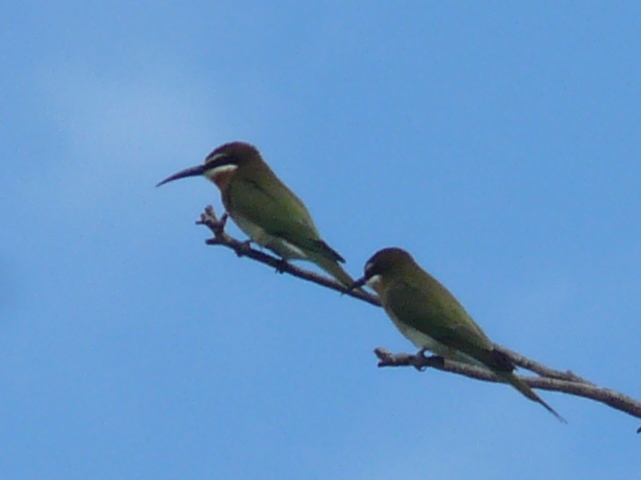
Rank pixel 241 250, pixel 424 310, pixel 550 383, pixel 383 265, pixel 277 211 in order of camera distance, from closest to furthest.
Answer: pixel 550 383
pixel 241 250
pixel 424 310
pixel 383 265
pixel 277 211

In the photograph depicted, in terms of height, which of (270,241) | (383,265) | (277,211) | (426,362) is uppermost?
(277,211)

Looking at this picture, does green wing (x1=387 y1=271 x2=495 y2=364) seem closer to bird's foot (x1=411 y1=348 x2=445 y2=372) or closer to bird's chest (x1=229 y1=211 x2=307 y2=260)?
bird's foot (x1=411 y1=348 x2=445 y2=372)

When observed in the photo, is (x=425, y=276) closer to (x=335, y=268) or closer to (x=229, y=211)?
(x=335, y=268)

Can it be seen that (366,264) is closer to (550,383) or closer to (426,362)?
(426,362)

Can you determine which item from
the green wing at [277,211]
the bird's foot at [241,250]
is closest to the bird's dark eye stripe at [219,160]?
the green wing at [277,211]

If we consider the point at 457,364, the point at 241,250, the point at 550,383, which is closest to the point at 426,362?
the point at 457,364

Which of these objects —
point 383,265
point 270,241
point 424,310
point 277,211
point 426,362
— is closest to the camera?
point 426,362
